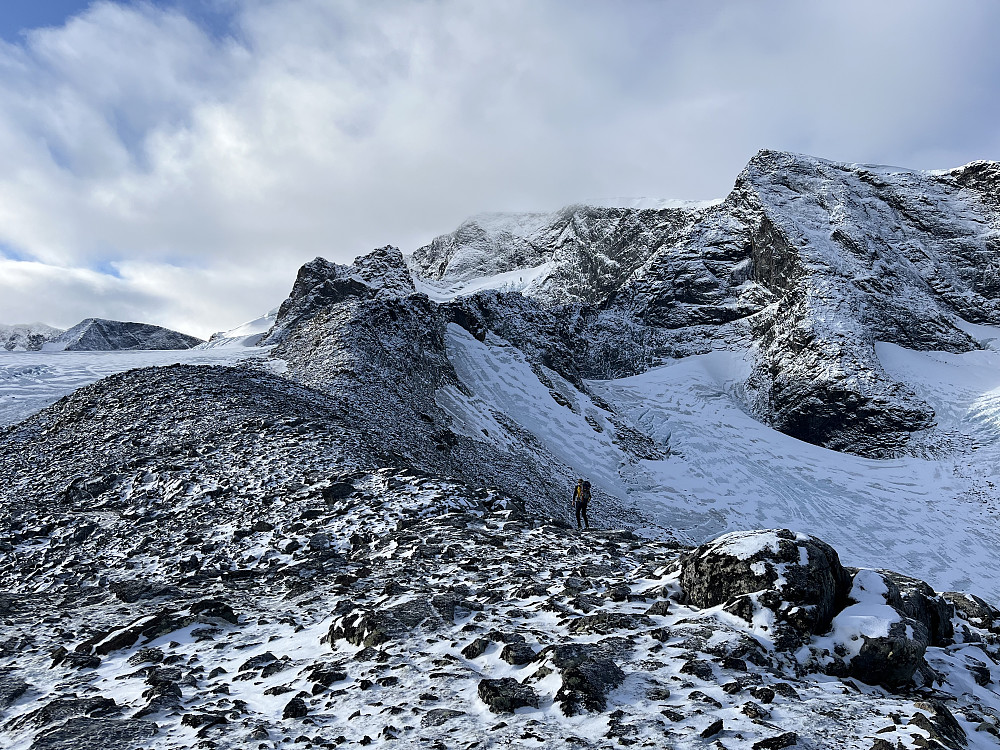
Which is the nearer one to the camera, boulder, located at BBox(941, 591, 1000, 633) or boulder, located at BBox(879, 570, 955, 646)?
boulder, located at BBox(879, 570, 955, 646)

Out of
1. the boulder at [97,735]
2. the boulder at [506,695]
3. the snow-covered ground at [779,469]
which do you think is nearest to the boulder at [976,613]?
the boulder at [506,695]

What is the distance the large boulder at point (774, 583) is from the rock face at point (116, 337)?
88.8 metres

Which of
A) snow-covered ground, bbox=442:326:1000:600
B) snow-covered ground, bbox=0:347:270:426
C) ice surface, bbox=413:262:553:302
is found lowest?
snow-covered ground, bbox=442:326:1000:600

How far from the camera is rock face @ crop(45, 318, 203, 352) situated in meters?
81.1

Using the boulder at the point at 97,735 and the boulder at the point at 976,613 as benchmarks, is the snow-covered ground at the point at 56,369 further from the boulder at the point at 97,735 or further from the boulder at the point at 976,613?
the boulder at the point at 976,613

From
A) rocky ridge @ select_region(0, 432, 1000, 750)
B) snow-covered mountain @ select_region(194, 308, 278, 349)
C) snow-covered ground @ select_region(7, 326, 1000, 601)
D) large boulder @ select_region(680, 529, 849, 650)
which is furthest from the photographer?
snow-covered mountain @ select_region(194, 308, 278, 349)

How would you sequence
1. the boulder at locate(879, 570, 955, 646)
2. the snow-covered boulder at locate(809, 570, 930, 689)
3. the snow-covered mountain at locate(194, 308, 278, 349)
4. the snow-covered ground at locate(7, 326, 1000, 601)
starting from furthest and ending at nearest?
the snow-covered mountain at locate(194, 308, 278, 349) < the snow-covered ground at locate(7, 326, 1000, 601) < the boulder at locate(879, 570, 955, 646) < the snow-covered boulder at locate(809, 570, 930, 689)

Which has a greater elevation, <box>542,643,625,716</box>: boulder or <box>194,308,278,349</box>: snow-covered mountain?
<box>194,308,278,349</box>: snow-covered mountain

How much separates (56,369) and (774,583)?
46.5 meters

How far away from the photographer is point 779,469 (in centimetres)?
5444

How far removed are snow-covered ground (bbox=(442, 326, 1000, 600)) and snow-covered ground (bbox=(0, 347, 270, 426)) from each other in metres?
20.5

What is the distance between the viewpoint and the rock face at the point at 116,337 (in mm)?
81062

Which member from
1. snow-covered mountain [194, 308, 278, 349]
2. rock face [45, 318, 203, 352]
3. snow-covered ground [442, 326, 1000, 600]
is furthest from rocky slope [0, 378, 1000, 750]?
rock face [45, 318, 203, 352]

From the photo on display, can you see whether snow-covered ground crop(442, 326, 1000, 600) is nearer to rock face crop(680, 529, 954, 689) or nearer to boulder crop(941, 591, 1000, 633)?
boulder crop(941, 591, 1000, 633)
